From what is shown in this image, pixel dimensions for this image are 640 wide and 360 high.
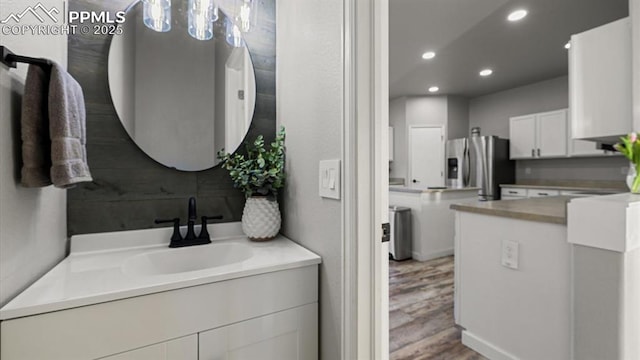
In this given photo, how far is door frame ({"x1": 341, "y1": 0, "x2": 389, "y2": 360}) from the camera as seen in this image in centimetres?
89

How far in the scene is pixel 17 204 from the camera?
0.78 meters

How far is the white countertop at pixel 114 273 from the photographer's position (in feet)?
2.40

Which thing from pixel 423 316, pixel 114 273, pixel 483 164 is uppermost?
pixel 483 164

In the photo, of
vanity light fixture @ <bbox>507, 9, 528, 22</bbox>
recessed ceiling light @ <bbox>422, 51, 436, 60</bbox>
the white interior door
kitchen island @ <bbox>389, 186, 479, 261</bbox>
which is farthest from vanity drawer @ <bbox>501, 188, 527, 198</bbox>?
vanity light fixture @ <bbox>507, 9, 528, 22</bbox>

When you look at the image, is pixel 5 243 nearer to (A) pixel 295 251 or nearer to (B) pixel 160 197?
(B) pixel 160 197

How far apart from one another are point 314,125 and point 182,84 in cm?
74

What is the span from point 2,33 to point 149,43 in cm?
59

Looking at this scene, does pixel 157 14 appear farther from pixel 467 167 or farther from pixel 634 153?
pixel 467 167

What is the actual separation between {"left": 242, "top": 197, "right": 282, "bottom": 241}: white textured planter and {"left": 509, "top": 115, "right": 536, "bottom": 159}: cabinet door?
5.34 m

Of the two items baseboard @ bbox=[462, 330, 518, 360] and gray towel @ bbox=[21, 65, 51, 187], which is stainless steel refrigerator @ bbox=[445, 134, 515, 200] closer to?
baseboard @ bbox=[462, 330, 518, 360]

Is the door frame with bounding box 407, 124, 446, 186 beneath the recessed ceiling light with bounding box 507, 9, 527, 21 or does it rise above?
beneath

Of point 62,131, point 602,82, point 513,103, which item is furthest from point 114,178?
point 513,103

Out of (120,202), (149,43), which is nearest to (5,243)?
(120,202)

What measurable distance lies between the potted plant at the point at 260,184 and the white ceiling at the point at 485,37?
6.83 feet
